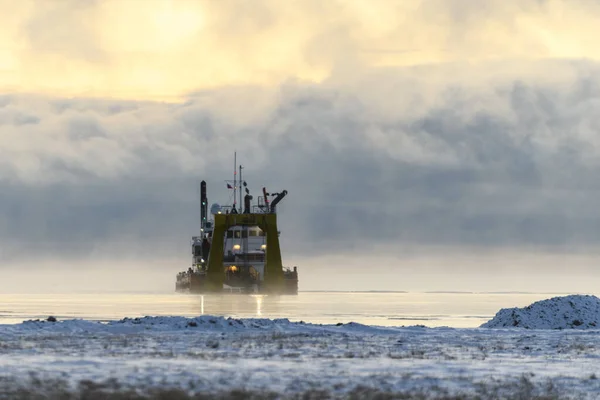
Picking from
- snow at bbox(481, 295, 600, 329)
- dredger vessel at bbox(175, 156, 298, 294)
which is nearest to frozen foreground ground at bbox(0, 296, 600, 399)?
snow at bbox(481, 295, 600, 329)

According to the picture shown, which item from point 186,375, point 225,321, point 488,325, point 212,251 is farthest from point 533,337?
point 212,251

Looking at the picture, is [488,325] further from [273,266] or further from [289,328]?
[273,266]

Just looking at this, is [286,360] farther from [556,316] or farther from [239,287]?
[239,287]

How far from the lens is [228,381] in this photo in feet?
68.4

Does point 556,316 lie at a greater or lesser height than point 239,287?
lesser

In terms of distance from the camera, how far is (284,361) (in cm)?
2608

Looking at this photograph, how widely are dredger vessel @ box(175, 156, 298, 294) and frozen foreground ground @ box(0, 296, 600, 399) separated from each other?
309 feet

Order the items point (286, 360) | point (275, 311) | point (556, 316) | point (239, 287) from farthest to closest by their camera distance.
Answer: point (239, 287) < point (275, 311) < point (556, 316) < point (286, 360)

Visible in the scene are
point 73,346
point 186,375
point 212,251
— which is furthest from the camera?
point 212,251

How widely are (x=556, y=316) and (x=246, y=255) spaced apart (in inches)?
3774

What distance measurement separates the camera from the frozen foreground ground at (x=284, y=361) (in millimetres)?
19734

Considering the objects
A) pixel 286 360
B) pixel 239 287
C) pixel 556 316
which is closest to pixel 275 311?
pixel 556 316

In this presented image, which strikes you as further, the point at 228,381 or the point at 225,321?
the point at 225,321

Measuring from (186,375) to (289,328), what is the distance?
20.0 metres
